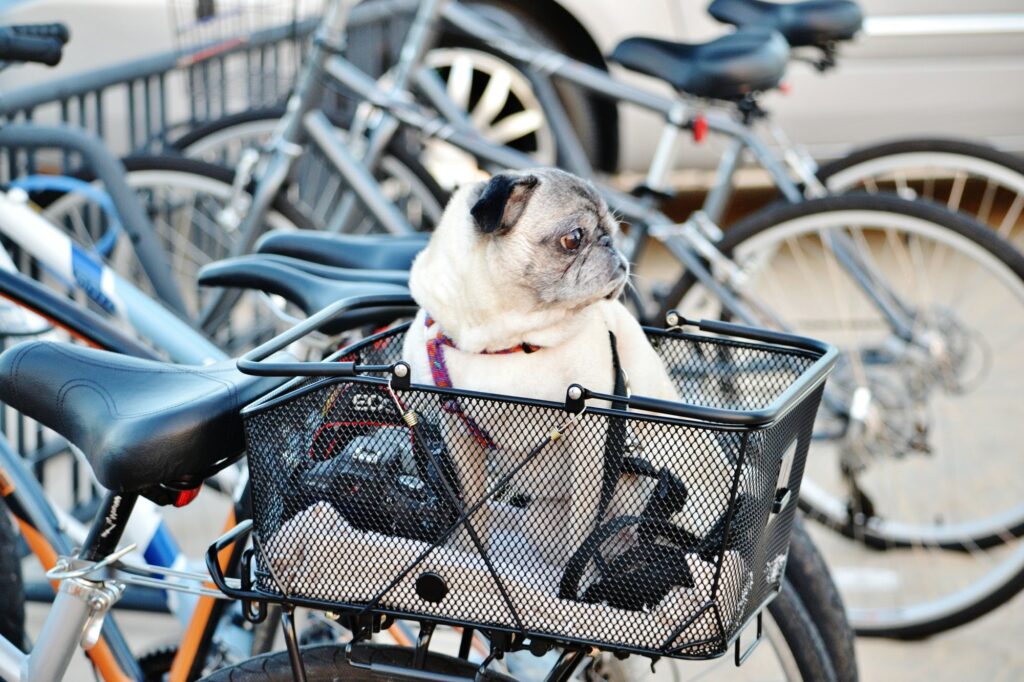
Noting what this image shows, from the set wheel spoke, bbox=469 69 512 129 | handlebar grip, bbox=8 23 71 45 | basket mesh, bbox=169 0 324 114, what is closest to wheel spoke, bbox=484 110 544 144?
wheel spoke, bbox=469 69 512 129

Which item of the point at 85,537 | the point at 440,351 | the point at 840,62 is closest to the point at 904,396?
the point at 440,351

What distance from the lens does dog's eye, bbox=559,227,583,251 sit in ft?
5.89

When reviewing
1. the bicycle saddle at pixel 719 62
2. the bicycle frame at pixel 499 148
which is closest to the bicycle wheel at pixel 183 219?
the bicycle frame at pixel 499 148

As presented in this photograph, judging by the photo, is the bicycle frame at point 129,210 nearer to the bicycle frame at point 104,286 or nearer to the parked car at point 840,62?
the bicycle frame at point 104,286

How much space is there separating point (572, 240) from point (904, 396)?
5.88 ft

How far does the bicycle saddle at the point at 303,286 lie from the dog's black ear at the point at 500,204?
291mm

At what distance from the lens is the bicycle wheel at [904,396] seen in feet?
10.4

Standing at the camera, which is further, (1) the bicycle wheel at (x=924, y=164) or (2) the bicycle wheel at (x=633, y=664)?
(1) the bicycle wheel at (x=924, y=164)

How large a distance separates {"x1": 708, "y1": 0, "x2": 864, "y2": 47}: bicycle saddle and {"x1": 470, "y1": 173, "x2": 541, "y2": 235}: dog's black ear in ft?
6.41

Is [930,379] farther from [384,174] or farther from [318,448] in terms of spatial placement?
[318,448]

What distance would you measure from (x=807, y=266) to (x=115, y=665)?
2.43 meters

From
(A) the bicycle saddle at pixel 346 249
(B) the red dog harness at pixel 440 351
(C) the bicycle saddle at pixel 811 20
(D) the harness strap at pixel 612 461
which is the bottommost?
(A) the bicycle saddle at pixel 346 249

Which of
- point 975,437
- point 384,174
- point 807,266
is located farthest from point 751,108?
point 975,437

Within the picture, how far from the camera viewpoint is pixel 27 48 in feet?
7.69
